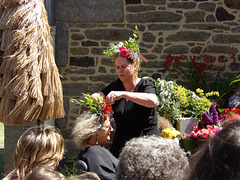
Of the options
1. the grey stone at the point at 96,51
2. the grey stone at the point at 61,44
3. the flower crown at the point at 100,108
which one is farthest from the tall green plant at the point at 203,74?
the flower crown at the point at 100,108

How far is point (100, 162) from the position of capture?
2.21 metres

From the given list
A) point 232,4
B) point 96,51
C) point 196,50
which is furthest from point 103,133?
point 232,4

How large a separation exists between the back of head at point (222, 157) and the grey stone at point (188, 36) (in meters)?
4.32

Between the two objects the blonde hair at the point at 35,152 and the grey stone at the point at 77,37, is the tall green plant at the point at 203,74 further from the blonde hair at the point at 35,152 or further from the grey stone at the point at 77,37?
the blonde hair at the point at 35,152

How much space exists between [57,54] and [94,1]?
1024 mm

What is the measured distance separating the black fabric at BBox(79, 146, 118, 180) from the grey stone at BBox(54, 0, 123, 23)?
294 cm

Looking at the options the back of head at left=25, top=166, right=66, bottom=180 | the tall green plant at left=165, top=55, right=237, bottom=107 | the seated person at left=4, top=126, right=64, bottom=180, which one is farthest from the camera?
the tall green plant at left=165, top=55, right=237, bottom=107

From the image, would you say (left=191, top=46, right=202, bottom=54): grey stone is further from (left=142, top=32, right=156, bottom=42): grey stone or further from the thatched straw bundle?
the thatched straw bundle

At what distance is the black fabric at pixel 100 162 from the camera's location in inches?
84.7

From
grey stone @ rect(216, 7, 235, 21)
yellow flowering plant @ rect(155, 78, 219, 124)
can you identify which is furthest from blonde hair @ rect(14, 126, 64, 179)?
grey stone @ rect(216, 7, 235, 21)

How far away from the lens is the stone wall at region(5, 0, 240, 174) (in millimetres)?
4805

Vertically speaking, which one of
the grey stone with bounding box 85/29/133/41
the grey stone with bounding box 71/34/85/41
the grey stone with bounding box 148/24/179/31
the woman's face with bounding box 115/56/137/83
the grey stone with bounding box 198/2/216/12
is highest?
the grey stone with bounding box 198/2/216/12

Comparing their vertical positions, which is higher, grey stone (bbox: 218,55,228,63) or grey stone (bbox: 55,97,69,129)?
grey stone (bbox: 218,55,228,63)

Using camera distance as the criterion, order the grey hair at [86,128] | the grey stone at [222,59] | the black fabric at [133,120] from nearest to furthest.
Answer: the grey hair at [86,128] < the black fabric at [133,120] < the grey stone at [222,59]
